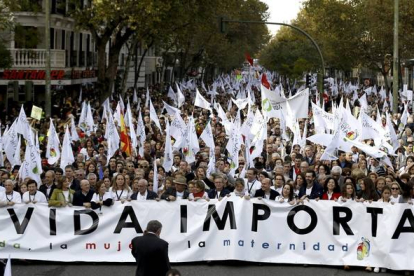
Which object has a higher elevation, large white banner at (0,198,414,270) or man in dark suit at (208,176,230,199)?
man in dark suit at (208,176,230,199)

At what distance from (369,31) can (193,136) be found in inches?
1300

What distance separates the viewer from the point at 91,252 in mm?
12023

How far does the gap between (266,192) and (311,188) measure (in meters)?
1.08

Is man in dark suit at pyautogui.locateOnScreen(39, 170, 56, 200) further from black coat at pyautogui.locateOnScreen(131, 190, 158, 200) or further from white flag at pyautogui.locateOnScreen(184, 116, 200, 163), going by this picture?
white flag at pyautogui.locateOnScreen(184, 116, 200, 163)

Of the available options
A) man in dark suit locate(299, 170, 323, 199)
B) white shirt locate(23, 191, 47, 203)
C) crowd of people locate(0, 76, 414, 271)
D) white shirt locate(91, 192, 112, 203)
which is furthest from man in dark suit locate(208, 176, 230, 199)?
white shirt locate(23, 191, 47, 203)

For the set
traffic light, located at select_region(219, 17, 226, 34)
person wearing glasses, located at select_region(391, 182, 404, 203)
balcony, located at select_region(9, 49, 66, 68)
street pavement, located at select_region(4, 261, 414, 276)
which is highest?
traffic light, located at select_region(219, 17, 226, 34)

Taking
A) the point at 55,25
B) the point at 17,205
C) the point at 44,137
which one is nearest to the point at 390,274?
the point at 17,205

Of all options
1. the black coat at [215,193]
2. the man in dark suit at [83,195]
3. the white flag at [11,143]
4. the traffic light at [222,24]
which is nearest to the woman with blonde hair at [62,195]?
the man in dark suit at [83,195]

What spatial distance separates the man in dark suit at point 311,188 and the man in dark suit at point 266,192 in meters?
0.59

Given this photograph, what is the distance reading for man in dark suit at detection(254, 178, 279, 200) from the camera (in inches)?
485

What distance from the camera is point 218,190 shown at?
499 inches

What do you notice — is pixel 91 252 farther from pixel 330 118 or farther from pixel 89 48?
pixel 89 48

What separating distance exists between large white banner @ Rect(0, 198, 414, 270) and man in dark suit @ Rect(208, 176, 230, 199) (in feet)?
1.86

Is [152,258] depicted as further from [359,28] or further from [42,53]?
[359,28]
